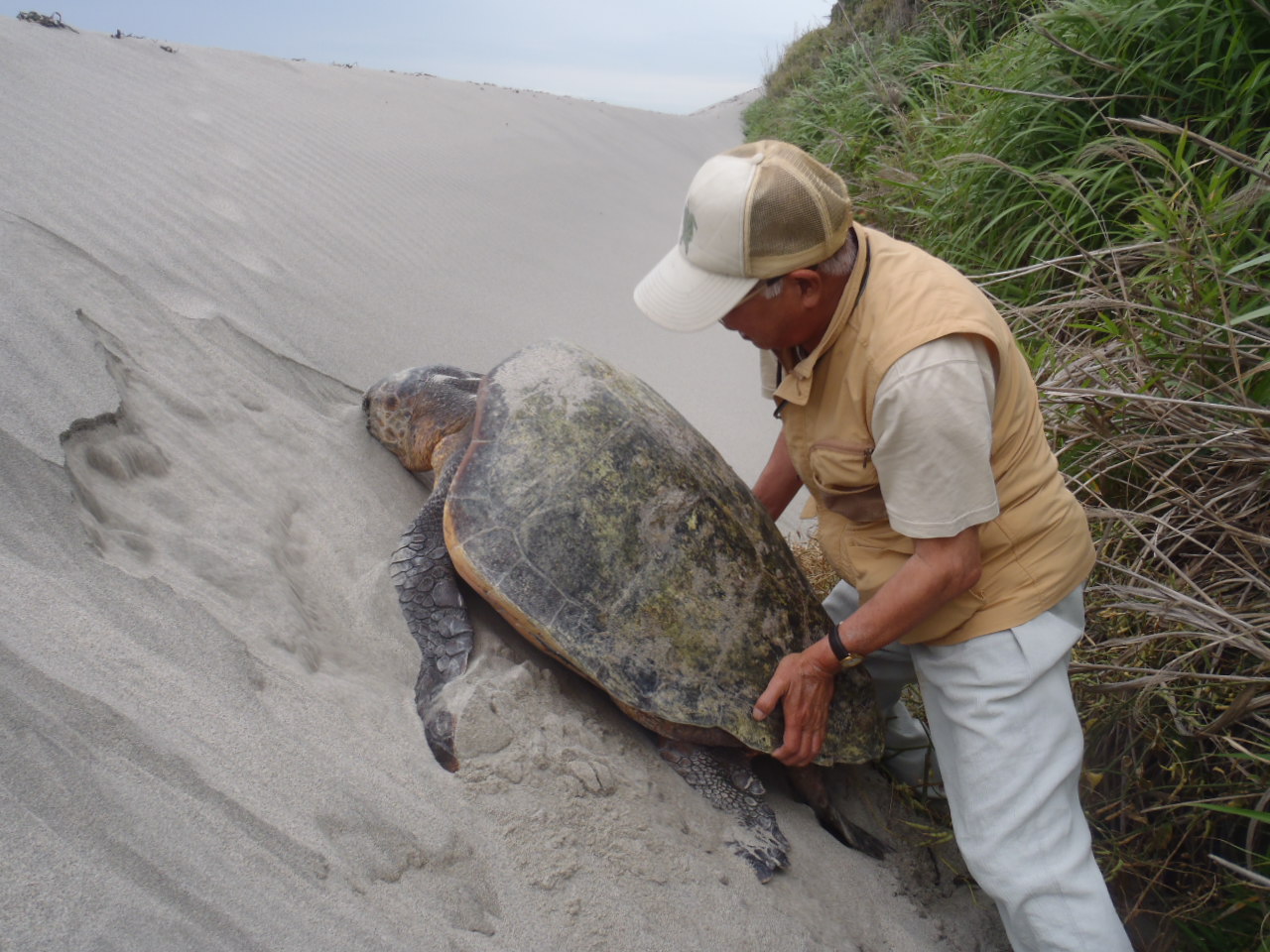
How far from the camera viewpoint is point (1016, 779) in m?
1.75

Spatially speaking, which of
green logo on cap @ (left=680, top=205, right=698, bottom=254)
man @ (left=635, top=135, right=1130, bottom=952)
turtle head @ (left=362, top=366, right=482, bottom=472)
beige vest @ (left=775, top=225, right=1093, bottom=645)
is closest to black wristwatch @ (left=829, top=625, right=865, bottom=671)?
man @ (left=635, top=135, right=1130, bottom=952)

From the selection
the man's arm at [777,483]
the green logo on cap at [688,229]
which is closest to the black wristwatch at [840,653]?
the man's arm at [777,483]

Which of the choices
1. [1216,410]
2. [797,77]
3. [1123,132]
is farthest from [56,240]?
[797,77]

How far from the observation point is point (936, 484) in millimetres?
1526

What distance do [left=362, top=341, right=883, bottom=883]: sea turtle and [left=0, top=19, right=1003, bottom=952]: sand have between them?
0.10 metres

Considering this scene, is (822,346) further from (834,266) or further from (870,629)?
(870,629)

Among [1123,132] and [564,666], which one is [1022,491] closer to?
[564,666]

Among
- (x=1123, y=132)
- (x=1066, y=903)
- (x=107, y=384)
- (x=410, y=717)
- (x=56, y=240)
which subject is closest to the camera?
(x=1066, y=903)

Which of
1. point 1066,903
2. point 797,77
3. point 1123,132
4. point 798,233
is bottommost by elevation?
point 1066,903

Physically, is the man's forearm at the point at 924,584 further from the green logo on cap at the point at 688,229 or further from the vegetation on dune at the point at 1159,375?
the green logo on cap at the point at 688,229

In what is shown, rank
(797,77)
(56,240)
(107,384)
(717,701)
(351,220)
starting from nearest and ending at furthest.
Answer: (717,701), (107,384), (56,240), (351,220), (797,77)

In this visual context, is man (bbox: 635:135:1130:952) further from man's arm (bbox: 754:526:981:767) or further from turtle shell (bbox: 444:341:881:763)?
turtle shell (bbox: 444:341:881:763)

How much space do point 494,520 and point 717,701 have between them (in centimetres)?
76

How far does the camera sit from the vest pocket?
1724mm
